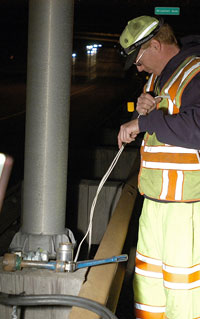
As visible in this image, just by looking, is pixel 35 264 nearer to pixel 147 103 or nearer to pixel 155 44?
pixel 147 103

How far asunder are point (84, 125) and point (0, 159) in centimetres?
1943

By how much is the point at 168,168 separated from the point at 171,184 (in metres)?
0.10

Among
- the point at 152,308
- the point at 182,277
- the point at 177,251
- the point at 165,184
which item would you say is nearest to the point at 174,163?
the point at 165,184

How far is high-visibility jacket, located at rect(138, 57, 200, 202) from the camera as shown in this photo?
3580 mm

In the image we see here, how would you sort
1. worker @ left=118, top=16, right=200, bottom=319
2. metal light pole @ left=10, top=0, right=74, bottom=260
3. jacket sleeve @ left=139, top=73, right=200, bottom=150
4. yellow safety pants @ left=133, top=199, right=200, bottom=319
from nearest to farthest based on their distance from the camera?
jacket sleeve @ left=139, top=73, right=200, bottom=150
worker @ left=118, top=16, right=200, bottom=319
yellow safety pants @ left=133, top=199, right=200, bottom=319
metal light pole @ left=10, top=0, right=74, bottom=260

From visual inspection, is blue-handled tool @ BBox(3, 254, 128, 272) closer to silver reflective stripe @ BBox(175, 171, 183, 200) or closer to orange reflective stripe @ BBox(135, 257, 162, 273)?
orange reflective stripe @ BBox(135, 257, 162, 273)

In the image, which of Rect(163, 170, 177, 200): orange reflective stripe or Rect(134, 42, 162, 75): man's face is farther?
Rect(134, 42, 162, 75): man's face

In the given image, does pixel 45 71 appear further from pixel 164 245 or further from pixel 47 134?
pixel 164 245

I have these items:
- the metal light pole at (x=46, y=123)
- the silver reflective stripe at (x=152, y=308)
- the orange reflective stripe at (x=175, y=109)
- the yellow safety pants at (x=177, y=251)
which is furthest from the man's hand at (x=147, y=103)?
the silver reflective stripe at (x=152, y=308)

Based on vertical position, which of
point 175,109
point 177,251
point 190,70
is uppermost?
point 190,70

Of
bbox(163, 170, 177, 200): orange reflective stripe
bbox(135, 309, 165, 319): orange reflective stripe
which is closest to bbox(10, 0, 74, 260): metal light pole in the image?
bbox(135, 309, 165, 319): orange reflective stripe

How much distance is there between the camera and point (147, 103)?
3.73 m

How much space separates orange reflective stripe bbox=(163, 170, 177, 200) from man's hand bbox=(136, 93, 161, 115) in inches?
17.3

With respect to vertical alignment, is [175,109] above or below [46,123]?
above
